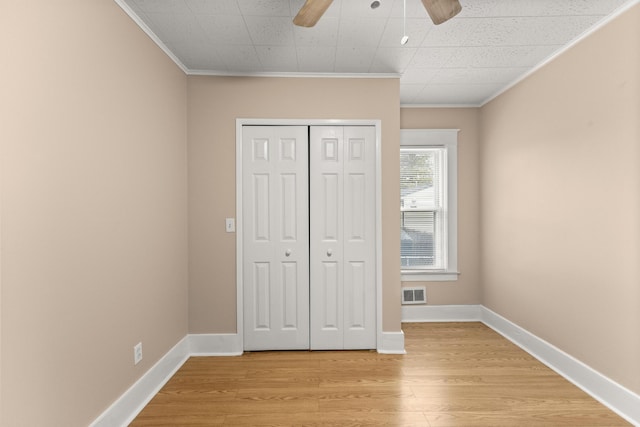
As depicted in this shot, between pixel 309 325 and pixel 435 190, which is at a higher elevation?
pixel 435 190

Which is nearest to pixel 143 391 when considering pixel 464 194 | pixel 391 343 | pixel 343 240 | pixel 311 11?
pixel 343 240

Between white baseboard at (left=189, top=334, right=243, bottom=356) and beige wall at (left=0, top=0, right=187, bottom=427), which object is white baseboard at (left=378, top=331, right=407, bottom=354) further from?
beige wall at (left=0, top=0, right=187, bottom=427)

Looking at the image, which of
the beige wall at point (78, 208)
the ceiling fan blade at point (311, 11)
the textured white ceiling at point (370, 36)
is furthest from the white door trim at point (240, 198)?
the ceiling fan blade at point (311, 11)

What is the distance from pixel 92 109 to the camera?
172 centimetres

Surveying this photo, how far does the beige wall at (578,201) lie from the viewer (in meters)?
2.03

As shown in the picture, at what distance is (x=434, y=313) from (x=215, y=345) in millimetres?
2496

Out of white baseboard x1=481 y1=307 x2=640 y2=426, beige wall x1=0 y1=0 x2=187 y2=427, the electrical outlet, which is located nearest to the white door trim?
beige wall x1=0 y1=0 x2=187 y2=427

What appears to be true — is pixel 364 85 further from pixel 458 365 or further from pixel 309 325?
pixel 458 365

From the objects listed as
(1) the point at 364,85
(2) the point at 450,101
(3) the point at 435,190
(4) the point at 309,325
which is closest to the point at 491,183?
(3) the point at 435,190

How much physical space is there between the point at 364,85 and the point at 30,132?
2.47m

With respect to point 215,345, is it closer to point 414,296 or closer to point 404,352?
point 404,352

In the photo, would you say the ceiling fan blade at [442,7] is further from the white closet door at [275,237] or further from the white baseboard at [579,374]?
the white baseboard at [579,374]

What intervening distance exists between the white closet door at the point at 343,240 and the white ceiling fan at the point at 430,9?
53.0 inches

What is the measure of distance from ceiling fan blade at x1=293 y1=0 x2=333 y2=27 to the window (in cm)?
235
